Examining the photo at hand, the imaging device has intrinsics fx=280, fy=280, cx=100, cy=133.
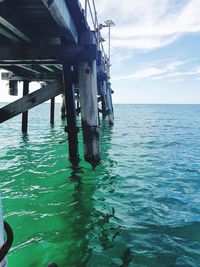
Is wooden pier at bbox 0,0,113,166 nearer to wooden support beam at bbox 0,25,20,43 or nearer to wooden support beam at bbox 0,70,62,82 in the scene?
wooden support beam at bbox 0,25,20,43

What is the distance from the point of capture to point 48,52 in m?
6.13

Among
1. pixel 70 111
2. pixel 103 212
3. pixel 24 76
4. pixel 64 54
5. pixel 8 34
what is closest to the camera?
pixel 103 212

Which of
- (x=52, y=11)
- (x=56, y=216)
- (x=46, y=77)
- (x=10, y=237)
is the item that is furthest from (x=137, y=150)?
(x=10, y=237)

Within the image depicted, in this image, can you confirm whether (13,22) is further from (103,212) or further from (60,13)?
(103,212)

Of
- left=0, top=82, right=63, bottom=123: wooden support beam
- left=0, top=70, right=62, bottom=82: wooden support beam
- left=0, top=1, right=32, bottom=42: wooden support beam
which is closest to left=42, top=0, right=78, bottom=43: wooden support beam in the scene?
left=0, top=1, right=32, bottom=42: wooden support beam

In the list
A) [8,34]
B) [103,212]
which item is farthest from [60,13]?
[103,212]

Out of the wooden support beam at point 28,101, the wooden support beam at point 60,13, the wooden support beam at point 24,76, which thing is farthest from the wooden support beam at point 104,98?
A: the wooden support beam at point 60,13

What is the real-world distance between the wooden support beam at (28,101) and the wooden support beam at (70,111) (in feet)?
0.76

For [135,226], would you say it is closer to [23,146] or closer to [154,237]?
[154,237]

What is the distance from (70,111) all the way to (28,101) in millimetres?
1058

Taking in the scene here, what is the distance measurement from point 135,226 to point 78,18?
4449 mm

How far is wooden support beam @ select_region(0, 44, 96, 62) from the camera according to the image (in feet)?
20.1

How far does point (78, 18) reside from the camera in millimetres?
6117

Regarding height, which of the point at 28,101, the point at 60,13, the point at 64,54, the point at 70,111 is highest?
the point at 60,13
